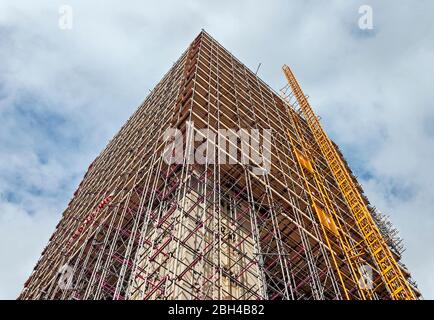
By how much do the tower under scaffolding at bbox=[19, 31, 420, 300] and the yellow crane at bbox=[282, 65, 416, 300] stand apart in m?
0.16

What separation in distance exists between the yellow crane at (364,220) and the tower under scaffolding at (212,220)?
162 millimetres

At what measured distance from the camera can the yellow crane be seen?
22.9 metres

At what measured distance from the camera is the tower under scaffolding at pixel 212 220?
16.6 meters

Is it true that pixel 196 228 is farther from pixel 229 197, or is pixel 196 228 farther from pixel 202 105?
pixel 202 105

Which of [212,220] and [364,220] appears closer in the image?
[212,220]

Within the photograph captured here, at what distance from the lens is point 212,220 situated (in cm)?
1783

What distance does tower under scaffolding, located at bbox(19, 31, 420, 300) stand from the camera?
16594 mm

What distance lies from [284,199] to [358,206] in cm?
784

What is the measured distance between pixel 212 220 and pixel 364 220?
12.2 m

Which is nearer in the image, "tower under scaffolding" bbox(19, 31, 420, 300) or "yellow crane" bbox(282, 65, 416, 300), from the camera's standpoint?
"tower under scaffolding" bbox(19, 31, 420, 300)

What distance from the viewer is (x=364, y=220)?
88.7 ft

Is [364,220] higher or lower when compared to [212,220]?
higher
